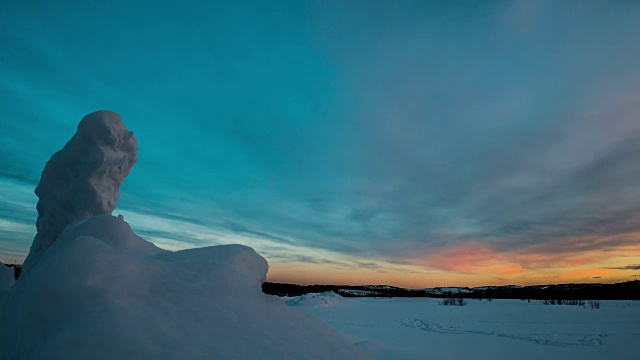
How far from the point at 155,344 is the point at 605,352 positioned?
803 centimetres

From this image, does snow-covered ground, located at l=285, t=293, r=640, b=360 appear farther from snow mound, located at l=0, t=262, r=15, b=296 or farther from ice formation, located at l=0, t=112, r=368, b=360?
snow mound, located at l=0, t=262, r=15, b=296

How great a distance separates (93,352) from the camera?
1929 mm

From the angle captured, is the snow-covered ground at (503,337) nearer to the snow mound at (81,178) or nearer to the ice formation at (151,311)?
the ice formation at (151,311)

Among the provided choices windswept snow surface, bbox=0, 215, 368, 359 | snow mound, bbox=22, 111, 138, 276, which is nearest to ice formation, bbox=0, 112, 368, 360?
windswept snow surface, bbox=0, 215, 368, 359

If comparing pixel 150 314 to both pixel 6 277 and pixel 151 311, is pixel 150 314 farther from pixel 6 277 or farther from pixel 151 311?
pixel 6 277

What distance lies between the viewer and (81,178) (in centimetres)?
515

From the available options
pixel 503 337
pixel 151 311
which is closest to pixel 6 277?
pixel 151 311

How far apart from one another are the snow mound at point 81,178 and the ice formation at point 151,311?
5.94 feet

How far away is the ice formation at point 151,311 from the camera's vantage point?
2.04 m

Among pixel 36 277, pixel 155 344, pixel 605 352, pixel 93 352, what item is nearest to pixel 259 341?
pixel 155 344

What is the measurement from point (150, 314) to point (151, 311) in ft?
0.12

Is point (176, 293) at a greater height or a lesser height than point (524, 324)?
greater

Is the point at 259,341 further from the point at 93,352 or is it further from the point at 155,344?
the point at 93,352

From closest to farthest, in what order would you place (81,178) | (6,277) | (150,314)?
(150,314) < (81,178) < (6,277)
